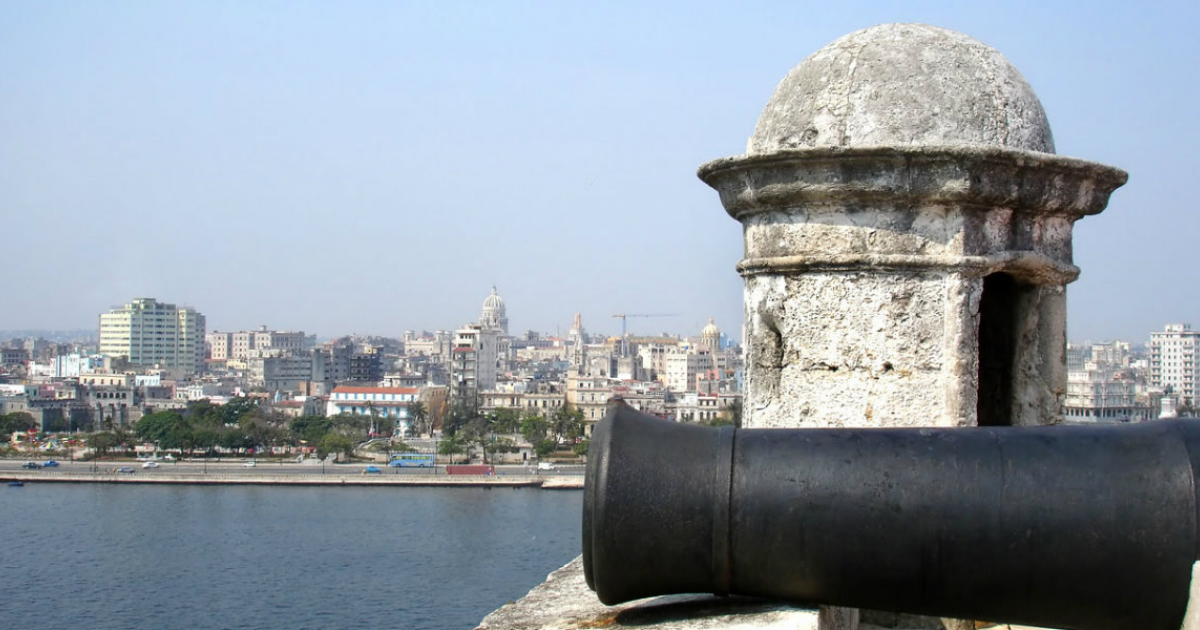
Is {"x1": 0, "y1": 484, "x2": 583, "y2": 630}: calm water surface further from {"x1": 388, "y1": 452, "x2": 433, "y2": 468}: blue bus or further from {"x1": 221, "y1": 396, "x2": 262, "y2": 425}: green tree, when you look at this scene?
{"x1": 221, "y1": 396, "x2": 262, "y2": 425}: green tree

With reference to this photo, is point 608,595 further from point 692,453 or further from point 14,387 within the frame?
point 14,387

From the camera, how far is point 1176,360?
97.4 meters

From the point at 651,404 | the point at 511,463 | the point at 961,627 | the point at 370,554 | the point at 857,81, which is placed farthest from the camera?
the point at 651,404

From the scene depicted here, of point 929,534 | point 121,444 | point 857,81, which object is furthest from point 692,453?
point 121,444

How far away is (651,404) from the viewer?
76.2 meters

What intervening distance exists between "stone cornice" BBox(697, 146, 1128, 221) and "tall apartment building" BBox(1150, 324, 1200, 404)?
95590mm

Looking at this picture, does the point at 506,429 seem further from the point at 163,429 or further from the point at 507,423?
the point at 163,429

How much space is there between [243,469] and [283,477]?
3.68 meters

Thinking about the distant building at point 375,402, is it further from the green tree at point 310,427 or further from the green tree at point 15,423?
the green tree at point 15,423

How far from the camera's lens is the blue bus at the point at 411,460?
5909cm

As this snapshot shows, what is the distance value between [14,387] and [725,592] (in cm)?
9230

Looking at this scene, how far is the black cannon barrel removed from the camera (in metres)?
1.87

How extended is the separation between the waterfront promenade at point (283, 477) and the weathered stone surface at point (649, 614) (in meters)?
47.2

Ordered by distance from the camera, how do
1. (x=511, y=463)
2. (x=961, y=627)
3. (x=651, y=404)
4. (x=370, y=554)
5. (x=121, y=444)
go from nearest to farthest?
(x=961, y=627), (x=370, y=554), (x=511, y=463), (x=121, y=444), (x=651, y=404)
